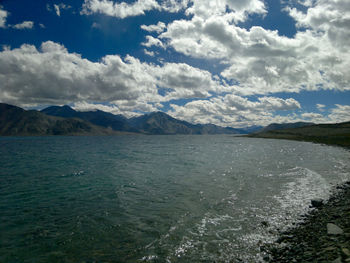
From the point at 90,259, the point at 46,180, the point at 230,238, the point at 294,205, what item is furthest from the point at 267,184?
the point at 46,180

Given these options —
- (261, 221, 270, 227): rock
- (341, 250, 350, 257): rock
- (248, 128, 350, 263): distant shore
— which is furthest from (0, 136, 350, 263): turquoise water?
(341, 250, 350, 257): rock

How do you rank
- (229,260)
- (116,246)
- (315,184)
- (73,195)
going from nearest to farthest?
(229,260) < (116,246) < (73,195) < (315,184)

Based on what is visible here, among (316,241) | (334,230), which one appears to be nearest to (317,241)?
(316,241)

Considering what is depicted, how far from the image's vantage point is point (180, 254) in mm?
12797

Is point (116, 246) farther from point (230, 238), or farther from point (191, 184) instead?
point (191, 184)

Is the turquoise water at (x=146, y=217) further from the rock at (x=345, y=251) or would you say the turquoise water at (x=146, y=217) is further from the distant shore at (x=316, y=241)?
the rock at (x=345, y=251)

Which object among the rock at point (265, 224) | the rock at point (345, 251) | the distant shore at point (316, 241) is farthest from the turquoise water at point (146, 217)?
the rock at point (345, 251)

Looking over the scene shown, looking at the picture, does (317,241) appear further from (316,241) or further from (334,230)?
(334,230)

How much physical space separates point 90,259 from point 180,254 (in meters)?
5.55

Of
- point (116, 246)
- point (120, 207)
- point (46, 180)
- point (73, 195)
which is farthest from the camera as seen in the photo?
point (46, 180)

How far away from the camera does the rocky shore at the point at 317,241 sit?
10.8 m

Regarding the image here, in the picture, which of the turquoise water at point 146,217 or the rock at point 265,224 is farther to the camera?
the rock at point 265,224

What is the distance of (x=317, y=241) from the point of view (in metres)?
12.6

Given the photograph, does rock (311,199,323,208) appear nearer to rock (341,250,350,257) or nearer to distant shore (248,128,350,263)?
distant shore (248,128,350,263)
